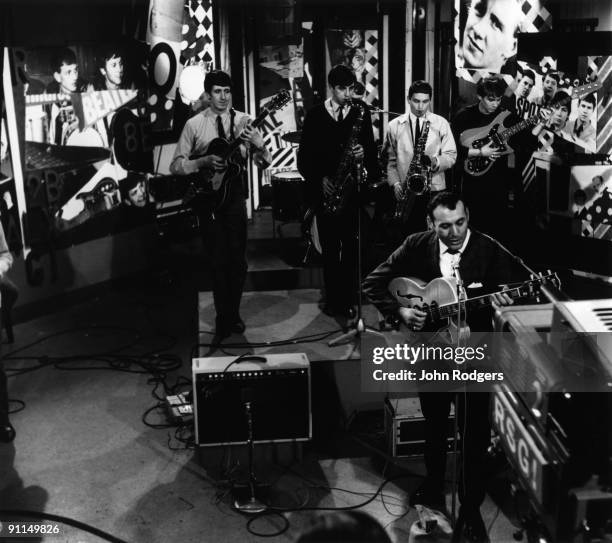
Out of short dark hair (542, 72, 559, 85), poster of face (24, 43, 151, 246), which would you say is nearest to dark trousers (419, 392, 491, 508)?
short dark hair (542, 72, 559, 85)

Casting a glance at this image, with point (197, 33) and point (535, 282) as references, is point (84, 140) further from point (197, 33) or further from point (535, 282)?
point (535, 282)

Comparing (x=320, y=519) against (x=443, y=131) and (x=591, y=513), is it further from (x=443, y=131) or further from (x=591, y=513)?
(x=443, y=131)

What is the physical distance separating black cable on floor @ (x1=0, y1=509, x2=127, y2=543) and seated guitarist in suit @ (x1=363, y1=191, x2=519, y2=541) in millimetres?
1713

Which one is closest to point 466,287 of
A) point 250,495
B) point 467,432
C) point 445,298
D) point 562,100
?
point 445,298

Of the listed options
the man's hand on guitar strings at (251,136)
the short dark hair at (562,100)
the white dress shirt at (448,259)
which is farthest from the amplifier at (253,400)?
the short dark hair at (562,100)

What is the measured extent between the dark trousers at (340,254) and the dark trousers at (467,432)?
2.04 metres

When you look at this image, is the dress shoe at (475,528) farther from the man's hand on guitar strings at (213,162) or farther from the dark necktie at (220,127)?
the dark necktie at (220,127)

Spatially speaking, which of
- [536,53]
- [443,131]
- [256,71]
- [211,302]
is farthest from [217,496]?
[256,71]

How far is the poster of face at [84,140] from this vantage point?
760 cm

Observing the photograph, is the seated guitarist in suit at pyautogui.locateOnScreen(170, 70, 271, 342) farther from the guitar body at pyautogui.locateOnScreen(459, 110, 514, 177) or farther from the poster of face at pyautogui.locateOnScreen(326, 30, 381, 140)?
the poster of face at pyautogui.locateOnScreen(326, 30, 381, 140)

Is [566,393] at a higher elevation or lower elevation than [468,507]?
higher

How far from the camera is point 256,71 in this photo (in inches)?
409

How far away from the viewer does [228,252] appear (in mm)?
6117

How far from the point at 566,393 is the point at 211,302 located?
4.73 meters
